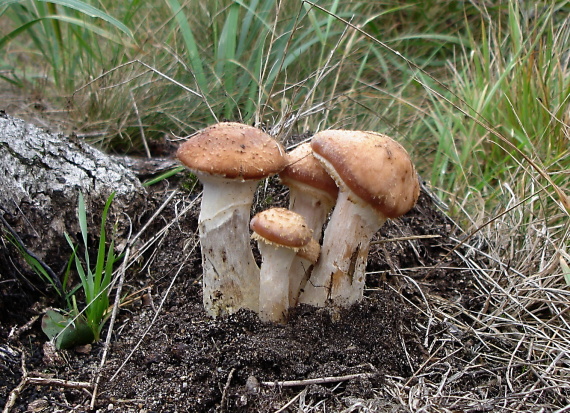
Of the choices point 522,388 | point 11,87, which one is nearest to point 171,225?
point 522,388

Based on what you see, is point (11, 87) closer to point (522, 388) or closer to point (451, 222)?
point (451, 222)

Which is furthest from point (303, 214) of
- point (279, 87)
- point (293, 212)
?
point (279, 87)

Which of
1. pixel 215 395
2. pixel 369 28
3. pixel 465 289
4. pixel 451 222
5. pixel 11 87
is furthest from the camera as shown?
pixel 369 28

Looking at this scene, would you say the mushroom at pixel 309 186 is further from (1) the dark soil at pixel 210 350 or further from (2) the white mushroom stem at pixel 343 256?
(1) the dark soil at pixel 210 350

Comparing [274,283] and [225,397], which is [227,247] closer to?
[274,283]

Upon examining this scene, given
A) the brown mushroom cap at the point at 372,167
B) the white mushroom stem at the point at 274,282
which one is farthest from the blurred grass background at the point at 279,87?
the white mushroom stem at the point at 274,282
